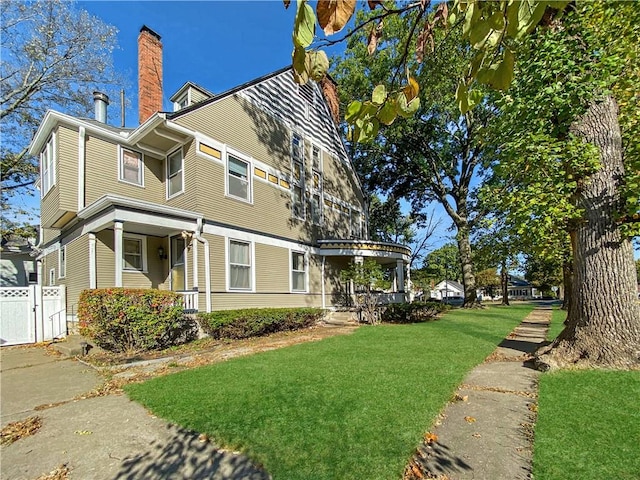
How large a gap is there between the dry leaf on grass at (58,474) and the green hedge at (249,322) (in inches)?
266

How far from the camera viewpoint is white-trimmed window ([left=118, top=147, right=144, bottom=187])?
38.0 feet

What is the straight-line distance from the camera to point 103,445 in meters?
3.46

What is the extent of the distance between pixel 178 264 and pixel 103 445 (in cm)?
844

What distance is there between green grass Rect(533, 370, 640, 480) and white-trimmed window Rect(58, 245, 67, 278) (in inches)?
561

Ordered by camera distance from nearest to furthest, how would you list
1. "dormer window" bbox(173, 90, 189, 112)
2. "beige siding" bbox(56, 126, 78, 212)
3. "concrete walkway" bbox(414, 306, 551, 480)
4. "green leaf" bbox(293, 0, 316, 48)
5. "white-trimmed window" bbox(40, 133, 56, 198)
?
"green leaf" bbox(293, 0, 316, 48) < "concrete walkway" bbox(414, 306, 551, 480) < "beige siding" bbox(56, 126, 78, 212) < "white-trimmed window" bbox(40, 133, 56, 198) < "dormer window" bbox(173, 90, 189, 112)

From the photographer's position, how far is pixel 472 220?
2441cm

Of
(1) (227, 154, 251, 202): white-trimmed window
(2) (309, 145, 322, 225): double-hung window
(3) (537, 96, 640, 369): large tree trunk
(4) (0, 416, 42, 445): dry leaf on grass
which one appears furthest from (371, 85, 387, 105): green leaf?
(2) (309, 145, 322, 225): double-hung window

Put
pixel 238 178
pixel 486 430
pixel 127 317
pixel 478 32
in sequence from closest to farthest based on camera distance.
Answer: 1. pixel 478 32
2. pixel 486 430
3. pixel 127 317
4. pixel 238 178

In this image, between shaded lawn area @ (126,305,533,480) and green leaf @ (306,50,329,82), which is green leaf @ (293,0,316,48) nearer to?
green leaf @ (306,50,329,82)

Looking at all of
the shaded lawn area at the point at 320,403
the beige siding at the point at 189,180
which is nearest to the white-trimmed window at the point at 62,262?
the beige siding at the point at 189,180

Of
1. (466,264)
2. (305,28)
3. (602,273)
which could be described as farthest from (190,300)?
(466,264)

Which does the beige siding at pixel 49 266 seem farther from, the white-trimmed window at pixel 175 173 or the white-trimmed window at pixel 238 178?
the white-trimmed window at pixel 238 178

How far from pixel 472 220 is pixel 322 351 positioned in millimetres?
19944

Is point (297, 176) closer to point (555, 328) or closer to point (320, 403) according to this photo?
point (555, 328)
